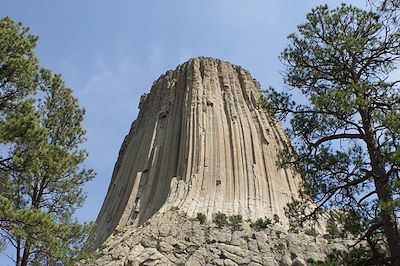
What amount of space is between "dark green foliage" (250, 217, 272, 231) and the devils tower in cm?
128

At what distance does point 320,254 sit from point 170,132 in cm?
2027

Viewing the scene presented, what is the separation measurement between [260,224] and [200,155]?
10068 millimetres

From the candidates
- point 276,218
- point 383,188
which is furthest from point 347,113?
point 276,218

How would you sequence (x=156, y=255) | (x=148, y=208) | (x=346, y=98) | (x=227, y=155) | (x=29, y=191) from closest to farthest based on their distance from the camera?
(x=346, y=98), (x=29, y=191), (x=156, y=255), (x=148, y=208), (x=227, y=155)

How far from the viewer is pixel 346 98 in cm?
1323

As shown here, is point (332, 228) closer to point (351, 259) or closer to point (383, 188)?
point (351, 259)

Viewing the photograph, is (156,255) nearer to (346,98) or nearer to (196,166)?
(196,166)

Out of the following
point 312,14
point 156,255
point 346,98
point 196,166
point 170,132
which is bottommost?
point 346,98

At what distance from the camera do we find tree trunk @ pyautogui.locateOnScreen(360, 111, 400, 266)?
11.7m

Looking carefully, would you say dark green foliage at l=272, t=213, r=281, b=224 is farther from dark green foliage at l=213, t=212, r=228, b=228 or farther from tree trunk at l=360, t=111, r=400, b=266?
tree trunk at l=360, t=111, r=400, b=266

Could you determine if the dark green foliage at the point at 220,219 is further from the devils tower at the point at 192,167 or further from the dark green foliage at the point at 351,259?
the dark green foliage at the point at 351,259

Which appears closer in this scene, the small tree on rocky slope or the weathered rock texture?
the small tree on rocky slope

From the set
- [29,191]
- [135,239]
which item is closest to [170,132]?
[135,239]

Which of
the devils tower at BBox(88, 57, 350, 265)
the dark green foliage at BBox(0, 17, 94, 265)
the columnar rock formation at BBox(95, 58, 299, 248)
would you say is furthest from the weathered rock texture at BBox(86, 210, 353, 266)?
the dark green foliage at BBox(0, 17, 94, 265)
